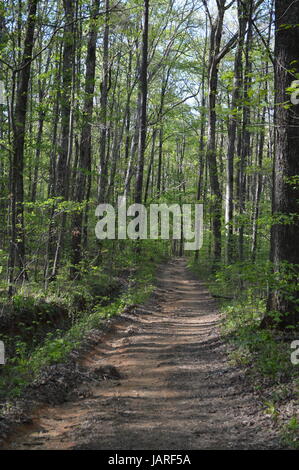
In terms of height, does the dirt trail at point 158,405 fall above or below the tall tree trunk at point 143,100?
below

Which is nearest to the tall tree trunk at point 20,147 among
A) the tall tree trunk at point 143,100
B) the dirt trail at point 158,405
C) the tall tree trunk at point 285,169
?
the dirt trail at point 158,405

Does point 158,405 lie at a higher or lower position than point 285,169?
lower

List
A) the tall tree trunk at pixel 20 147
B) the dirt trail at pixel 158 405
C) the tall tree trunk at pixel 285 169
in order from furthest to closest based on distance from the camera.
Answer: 1. the tall tree trunk at pixel 20 147
2. the tall tree trunk at pixel 285 169
3. the dirt trail at pixel 158 405

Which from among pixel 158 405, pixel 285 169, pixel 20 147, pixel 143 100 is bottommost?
pixel 158 405

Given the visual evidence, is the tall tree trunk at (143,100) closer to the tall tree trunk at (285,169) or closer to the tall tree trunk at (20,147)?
the tall tree trunk at (20,147)

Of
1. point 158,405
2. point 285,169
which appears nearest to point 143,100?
point 285,169

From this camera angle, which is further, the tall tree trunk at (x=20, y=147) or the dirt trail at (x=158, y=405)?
the tall tree trunk at (x=20, y=147)

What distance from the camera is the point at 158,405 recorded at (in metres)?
5.57

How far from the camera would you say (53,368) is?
646 centimetres

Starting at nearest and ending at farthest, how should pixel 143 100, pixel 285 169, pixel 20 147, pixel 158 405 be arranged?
pixel 158 405 → pixel 285 169 → pixel 20 147 → pixel 143 100

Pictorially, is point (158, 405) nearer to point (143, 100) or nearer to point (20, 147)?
point (20, 147)

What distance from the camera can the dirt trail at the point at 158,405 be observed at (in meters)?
4.39

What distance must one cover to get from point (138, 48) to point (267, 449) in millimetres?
25058

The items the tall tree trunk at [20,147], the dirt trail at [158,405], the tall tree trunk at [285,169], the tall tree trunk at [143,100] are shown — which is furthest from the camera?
the tall tree trunk at [143,100]
